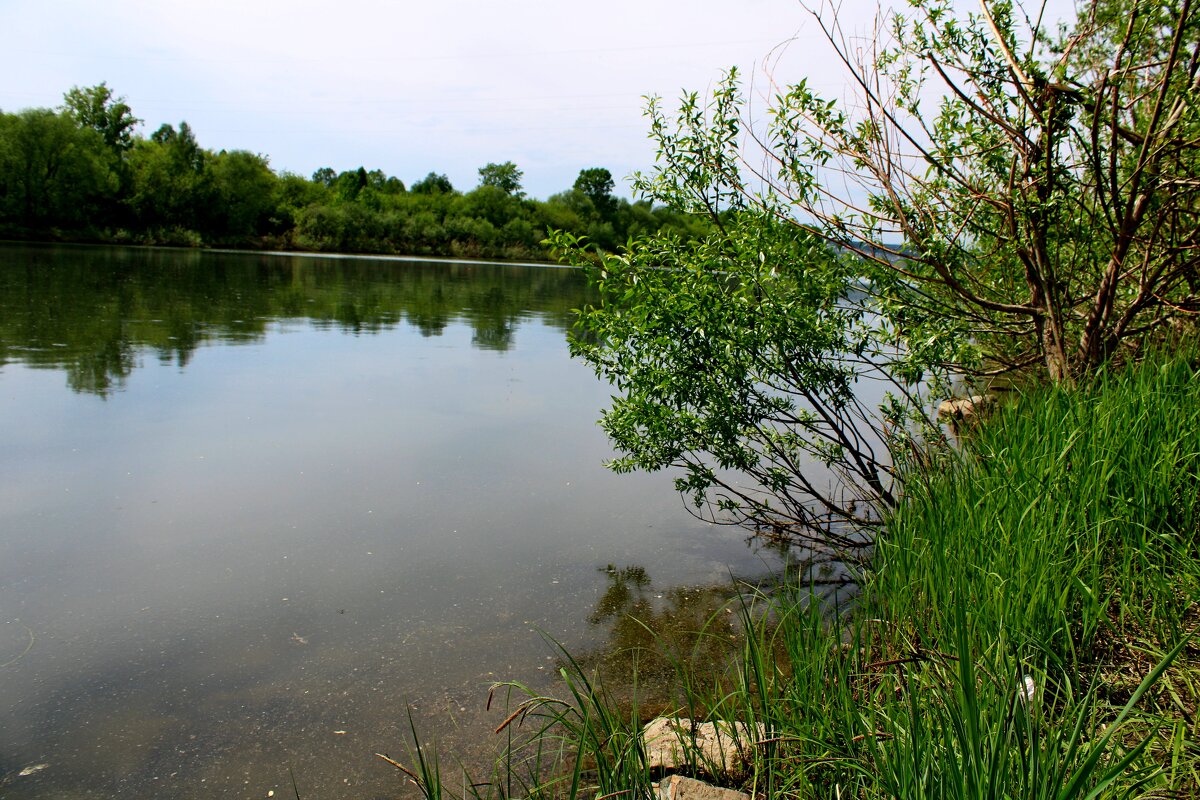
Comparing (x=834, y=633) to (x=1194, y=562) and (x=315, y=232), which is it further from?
(x=315, y=232)

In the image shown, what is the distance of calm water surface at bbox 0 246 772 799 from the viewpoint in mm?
3719

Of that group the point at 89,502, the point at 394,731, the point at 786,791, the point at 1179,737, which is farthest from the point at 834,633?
the point at 89,502

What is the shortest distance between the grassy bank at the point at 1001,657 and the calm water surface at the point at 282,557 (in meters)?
0.67

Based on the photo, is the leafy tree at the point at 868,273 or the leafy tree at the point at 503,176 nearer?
the leafy tree at the point at 868,273

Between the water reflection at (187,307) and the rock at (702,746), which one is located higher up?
the water reflection at (187,307)

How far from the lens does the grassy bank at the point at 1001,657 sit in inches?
83.6

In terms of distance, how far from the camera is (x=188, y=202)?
192ft

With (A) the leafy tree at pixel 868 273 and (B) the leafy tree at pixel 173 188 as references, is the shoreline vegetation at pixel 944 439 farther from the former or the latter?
(B) the leafy tree at pixel 173 188

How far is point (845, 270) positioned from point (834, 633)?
3.17 metres

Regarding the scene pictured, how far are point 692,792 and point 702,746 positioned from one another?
30 cm

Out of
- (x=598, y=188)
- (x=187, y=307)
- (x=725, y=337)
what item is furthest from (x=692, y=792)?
(x=598, y=188)

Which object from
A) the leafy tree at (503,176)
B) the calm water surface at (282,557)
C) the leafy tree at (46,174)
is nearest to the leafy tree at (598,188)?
the leafy tree at (503,176)

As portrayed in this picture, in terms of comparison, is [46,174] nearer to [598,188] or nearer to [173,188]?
[173,188]

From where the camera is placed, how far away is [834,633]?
3.21 m
